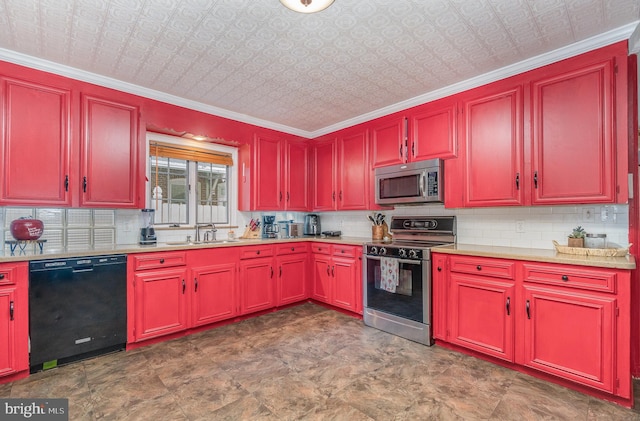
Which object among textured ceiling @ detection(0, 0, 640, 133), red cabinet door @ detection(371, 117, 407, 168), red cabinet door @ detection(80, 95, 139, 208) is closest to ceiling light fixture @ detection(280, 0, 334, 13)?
textured ceiling @ detection(0, 0, 640, 133)

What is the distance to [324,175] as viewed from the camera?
4398mm

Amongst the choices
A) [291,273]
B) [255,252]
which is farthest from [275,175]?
[291,273]

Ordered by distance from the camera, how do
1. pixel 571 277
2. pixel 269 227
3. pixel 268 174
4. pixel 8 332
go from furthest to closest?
pixel 269 227 < pixel 268 174 < pixel 8 332 < pixel 571 277

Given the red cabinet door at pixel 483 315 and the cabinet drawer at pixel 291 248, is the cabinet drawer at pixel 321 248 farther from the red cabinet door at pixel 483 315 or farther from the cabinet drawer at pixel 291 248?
the red cabinet door at pixel 483 315

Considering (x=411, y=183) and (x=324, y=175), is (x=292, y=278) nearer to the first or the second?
(x=324, y=175)

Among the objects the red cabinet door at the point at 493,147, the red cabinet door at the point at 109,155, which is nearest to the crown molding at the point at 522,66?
the red cabinet door at the point at 493,147

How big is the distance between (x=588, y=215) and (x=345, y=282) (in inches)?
94.0

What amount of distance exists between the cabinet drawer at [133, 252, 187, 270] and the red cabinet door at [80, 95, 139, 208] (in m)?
0.55

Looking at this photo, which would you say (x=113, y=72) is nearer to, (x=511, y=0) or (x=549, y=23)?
(x=511, y=0)

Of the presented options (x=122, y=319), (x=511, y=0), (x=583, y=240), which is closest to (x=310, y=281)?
(x=122, y=319)

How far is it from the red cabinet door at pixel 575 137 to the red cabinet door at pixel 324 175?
2363 mm

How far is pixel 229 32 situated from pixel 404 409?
276 cm

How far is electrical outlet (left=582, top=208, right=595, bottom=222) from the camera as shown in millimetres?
2480

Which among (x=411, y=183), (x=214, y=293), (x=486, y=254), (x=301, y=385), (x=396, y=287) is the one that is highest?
(x=411, y=183)
